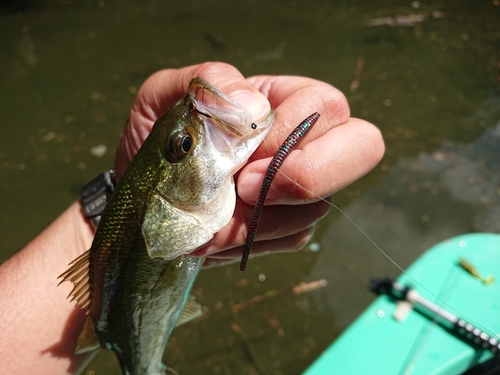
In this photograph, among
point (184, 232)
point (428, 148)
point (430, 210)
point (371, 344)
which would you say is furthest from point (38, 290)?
point (428, 148)

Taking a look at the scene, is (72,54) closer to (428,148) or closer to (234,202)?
(428,148)

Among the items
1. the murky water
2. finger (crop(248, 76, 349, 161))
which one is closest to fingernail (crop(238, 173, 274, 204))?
finger (crop(248, 76, 349, 161))

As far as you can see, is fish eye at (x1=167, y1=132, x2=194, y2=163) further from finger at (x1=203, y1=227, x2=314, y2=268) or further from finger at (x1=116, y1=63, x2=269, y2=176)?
finger at (x1=203, y1=227, x2=314, y2=268)

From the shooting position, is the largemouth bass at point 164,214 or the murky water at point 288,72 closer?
the largemouth bass at point 164,214

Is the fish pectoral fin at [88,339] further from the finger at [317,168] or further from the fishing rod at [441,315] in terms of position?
the fishing rod at [441,315]

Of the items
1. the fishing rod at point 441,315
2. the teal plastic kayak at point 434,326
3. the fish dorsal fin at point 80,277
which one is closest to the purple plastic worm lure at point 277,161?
the fish dorsal fin at point 80,277

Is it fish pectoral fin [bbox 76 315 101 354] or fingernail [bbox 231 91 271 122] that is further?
fish pectoral fin [bbox 76 315 101 354]
